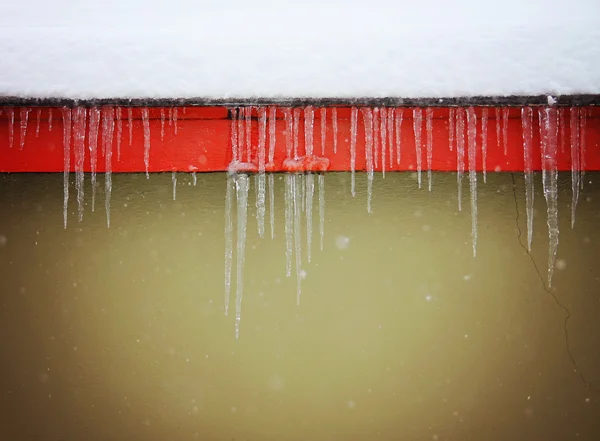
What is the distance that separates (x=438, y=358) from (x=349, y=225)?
100 cm

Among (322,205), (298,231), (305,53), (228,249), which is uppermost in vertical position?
(305,53)

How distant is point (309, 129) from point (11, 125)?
4.65 feet

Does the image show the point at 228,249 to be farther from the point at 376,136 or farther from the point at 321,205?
the point at 376,136

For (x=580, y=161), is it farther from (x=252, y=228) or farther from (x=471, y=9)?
(x=252, y=228)

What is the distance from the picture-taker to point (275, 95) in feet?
6.03

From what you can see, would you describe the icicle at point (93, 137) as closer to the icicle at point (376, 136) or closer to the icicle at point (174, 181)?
the icicle at point (174, 181)

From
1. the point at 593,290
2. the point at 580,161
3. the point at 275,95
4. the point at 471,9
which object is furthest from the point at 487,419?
the point at 471,9

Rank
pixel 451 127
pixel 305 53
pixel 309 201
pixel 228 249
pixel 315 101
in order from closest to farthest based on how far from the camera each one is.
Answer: pixel 315 101 → pixel 451 127 → pixel 305 53 → pixel 309 201 → pixel 228 249

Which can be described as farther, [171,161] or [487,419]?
[487,419]

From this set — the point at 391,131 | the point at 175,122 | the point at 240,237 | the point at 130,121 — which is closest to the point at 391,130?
the point at 391,131

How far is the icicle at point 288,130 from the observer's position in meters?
1.90

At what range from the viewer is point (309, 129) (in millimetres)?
1941

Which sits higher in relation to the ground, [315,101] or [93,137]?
[315,101]

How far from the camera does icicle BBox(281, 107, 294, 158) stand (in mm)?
1903
